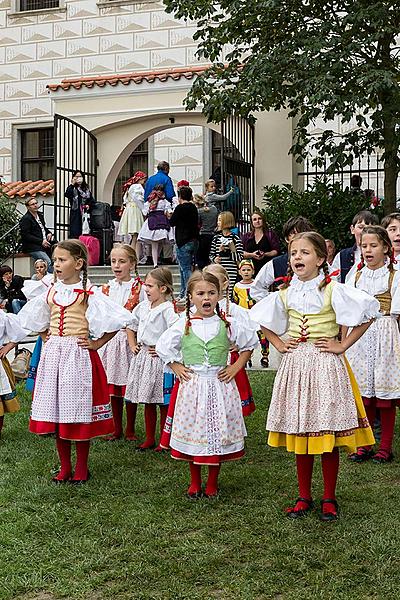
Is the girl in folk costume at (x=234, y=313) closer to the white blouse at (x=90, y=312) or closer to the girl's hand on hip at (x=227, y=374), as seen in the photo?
the girl's hand on hip at (x=227, y=374)

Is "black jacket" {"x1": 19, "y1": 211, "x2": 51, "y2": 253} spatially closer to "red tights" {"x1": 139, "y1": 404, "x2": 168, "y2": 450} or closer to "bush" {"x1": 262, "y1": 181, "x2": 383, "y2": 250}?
"bush" {"x1": 262, "y1": 181, "x2": 383, "y2": 250}

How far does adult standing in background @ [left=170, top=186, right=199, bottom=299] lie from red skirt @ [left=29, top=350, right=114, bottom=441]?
291 inches

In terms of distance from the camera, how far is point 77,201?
54.6 feet

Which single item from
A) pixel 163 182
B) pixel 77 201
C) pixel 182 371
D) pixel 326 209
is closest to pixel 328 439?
pixel 182 371

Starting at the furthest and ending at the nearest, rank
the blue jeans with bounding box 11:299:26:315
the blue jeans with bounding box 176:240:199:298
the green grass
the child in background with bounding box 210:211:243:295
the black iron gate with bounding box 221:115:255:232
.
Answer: the black iron gate with bounding box 221:115:255:232 < the blue jeans with bounding box 176:240:199:298 < the blue jeans with bounding box 11:299:26:315 < the child in background with bounding box 210:211:243:295 < the green grass

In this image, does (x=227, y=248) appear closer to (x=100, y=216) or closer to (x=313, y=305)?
(x=100, y=216)

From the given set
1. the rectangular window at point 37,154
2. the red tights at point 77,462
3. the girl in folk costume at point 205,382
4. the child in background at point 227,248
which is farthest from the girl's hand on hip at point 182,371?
the rectangular window at point 37,154

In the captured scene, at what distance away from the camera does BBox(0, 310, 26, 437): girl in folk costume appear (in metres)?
7.12

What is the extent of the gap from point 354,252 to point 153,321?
1.68 metres

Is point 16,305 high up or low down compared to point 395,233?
down

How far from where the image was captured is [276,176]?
16297 mm

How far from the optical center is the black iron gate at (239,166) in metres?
15.3

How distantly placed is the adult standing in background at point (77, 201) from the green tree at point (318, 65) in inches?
156

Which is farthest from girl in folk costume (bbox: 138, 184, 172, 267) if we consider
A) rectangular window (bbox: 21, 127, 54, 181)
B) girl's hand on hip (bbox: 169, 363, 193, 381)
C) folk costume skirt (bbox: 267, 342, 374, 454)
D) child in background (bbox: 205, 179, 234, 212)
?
folk costume skirt (bbox: 267, 342, 374, 454)
